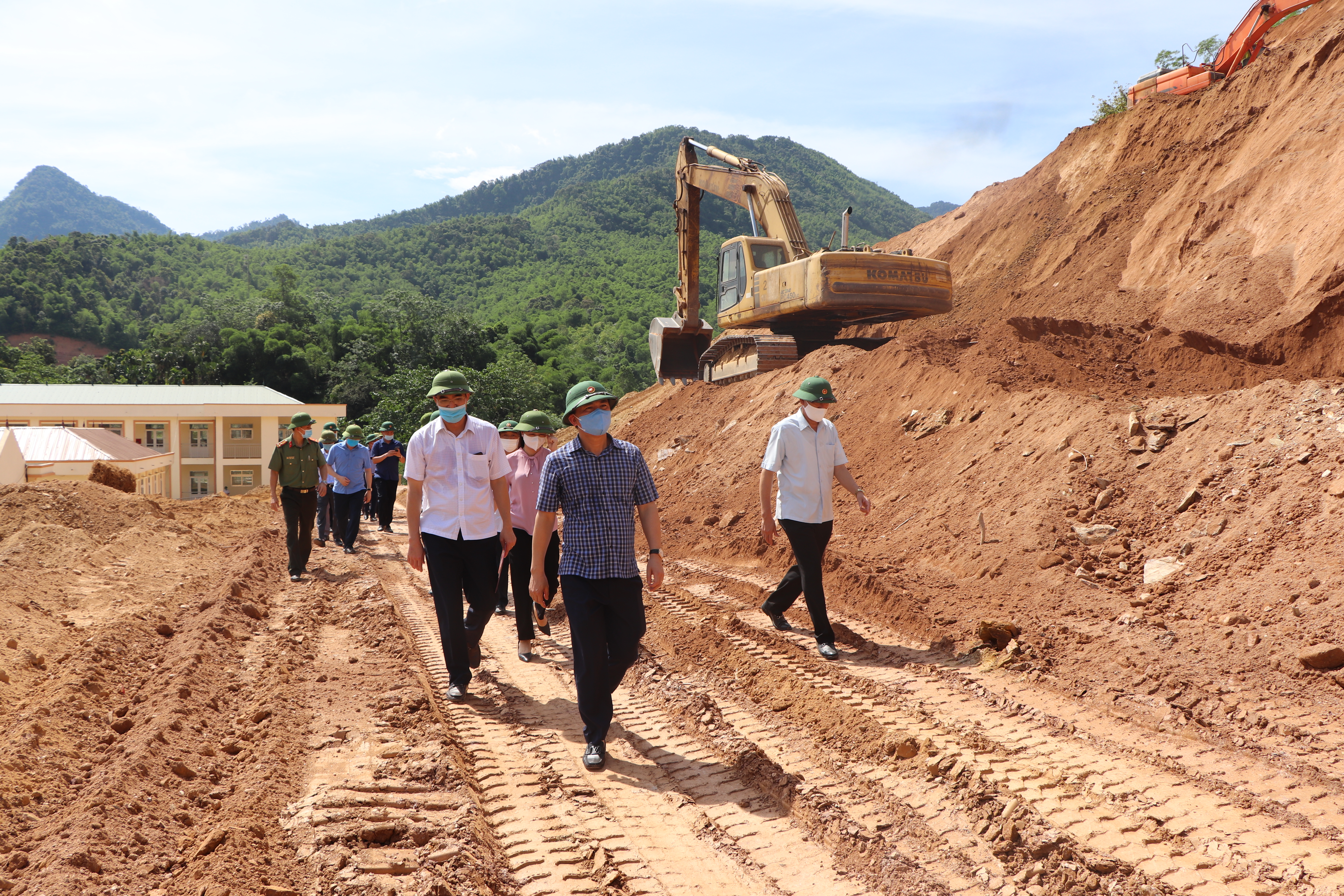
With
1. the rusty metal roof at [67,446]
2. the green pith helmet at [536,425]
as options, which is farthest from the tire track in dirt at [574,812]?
the rusty metal roof at [67,446]

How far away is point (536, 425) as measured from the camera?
22.2 ft

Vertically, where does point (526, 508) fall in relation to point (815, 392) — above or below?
below

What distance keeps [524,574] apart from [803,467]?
225 cm

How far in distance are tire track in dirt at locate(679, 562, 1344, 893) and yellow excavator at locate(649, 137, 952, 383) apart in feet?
33.8

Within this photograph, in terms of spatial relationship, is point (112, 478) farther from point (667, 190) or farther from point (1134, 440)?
point (667, 190)

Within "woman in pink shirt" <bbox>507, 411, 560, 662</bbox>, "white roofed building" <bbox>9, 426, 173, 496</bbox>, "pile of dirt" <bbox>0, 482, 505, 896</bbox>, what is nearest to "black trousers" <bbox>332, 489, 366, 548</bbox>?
"pile of dirt" <bbox>0, 482, 505, 896</bbox>

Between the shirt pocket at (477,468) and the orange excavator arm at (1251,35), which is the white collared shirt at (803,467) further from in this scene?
the orange excavator arm at (1251,35)

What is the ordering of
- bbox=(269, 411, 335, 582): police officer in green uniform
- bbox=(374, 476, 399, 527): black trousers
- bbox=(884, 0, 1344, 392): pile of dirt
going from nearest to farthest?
bbox=(269, 411, 335, 582): police officer in green uniform → bbox=(884, 0, 1344, 392): pile of dirt → bbox=(374, 476, 399, 527): black trousers

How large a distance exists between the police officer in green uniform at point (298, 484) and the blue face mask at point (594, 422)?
5.94 metres

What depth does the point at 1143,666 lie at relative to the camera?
5.33 meters

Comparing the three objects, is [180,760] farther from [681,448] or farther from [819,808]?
[681,448]

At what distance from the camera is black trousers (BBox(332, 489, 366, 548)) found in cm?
1216

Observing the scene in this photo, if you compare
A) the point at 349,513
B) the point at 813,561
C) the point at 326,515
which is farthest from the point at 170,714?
the point at 326,515

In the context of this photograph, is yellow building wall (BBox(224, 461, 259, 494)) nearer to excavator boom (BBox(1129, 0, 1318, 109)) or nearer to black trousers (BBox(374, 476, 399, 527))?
black trousers (BBox(374, 476, 399, 527))
